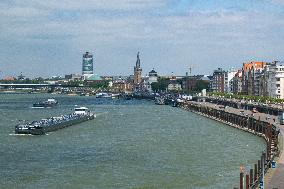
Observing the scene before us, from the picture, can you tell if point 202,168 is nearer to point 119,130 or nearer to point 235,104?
point 119,130

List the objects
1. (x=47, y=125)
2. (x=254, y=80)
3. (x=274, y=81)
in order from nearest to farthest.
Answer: (x=47, y=125), (x=274, y=81), (x=254, y=80)

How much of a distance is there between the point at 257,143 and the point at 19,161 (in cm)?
1856

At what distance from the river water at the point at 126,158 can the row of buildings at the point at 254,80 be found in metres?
55.8

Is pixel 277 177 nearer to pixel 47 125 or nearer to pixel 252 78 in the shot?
pixel 47 125

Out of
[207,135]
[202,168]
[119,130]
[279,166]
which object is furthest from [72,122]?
[279,166]

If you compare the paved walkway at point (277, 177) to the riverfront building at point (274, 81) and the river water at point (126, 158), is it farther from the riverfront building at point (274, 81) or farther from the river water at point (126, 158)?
the riverfront building at point (274, 81)

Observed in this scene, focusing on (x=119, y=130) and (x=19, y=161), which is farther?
(x=119, y=130)

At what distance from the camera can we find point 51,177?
31641 millimetres

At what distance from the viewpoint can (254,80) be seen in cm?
13512

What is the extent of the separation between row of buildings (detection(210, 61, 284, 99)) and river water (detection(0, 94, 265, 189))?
183 feet

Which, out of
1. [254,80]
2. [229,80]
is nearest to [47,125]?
[254,80]

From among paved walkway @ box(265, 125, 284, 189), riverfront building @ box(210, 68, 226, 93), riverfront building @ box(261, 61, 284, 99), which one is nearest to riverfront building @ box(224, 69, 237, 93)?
riverfront building @ box(210, 68, 226, 93)

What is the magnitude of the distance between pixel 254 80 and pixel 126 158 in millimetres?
99956

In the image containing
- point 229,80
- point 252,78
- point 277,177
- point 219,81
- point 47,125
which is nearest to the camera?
point 277,177
